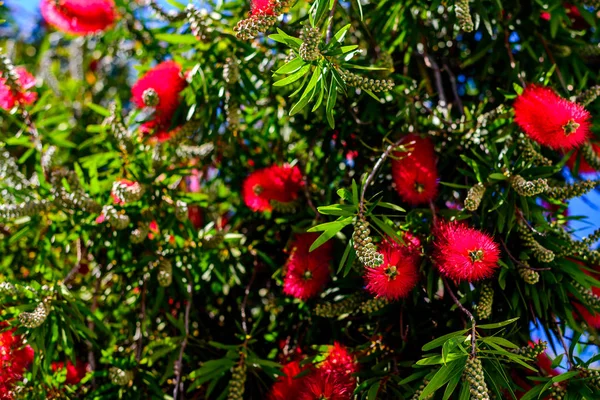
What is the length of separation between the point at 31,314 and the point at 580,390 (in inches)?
40.4

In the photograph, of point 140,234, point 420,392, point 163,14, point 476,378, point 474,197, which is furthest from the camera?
point 163,14

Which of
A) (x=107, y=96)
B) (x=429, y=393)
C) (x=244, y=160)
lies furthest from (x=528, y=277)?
(x=107, y=96)

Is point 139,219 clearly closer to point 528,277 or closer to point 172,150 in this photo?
point 172,150

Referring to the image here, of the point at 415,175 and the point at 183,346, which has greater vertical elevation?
the point at 415,175

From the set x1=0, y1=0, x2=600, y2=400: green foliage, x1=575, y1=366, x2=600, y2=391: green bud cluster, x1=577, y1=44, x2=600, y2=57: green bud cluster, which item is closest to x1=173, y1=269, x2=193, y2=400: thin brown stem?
x1=0, y1=0, x2=600, y2=400: green foliage

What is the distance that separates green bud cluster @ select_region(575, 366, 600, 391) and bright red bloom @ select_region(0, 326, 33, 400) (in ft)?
3.60

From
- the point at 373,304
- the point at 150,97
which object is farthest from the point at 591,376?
the point at 150,97

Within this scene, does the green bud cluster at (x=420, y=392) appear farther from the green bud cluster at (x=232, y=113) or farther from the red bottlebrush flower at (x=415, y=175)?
the green bud cluster at (x=232, y=113)

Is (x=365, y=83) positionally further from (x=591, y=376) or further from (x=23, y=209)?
(x=23, y=209)

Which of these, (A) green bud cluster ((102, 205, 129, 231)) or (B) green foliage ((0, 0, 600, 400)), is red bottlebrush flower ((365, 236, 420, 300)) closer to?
(B) green foliage ((0, 0, 600, 400))

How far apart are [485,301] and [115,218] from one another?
2.62 ft

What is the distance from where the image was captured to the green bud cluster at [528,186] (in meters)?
1.28

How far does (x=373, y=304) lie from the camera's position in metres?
1.36

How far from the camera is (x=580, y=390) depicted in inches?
48.2
